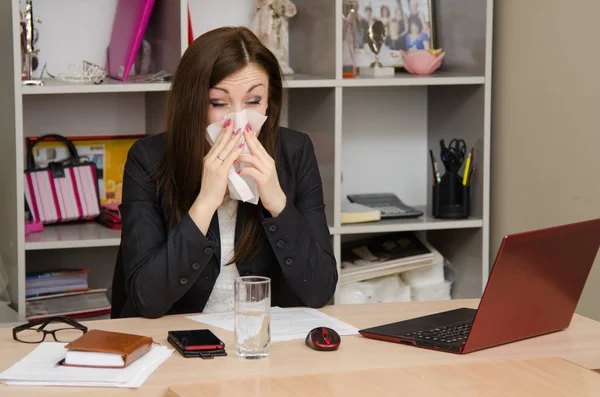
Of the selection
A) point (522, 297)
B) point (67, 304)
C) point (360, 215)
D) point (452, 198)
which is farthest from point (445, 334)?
point (67, 304)

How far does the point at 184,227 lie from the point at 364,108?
146 centimetres

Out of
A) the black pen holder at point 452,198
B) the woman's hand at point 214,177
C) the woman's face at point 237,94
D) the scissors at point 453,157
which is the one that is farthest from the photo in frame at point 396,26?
the woman's hand at point 214,177

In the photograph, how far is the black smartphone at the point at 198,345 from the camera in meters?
1.51

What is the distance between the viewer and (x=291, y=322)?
1.75m

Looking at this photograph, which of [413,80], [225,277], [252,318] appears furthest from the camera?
[413,80]

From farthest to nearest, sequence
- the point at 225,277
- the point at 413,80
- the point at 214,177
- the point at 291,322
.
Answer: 1. the point at 413,80
2. the point at 225,277
3. the point at 214,177
4. the point at 291,322

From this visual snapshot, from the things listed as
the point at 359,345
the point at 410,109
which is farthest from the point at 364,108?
the point at 359,345

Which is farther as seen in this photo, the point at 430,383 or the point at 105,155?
the point at 105,155

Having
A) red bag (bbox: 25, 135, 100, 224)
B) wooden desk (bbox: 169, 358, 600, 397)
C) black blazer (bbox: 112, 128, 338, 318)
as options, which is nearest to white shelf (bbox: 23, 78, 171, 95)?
red bag (bbox: 25, 135, 100, 224)

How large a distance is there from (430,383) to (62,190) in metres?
1.72

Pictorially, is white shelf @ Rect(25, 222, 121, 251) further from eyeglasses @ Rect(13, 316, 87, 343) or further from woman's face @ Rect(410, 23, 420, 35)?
woman's face @ Rect(410, 23, 420, 35)

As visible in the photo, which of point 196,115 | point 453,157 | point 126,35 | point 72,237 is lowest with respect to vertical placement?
point 72,237

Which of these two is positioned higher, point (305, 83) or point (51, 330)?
point (305, 83)

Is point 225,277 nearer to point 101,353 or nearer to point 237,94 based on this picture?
point 237,94
